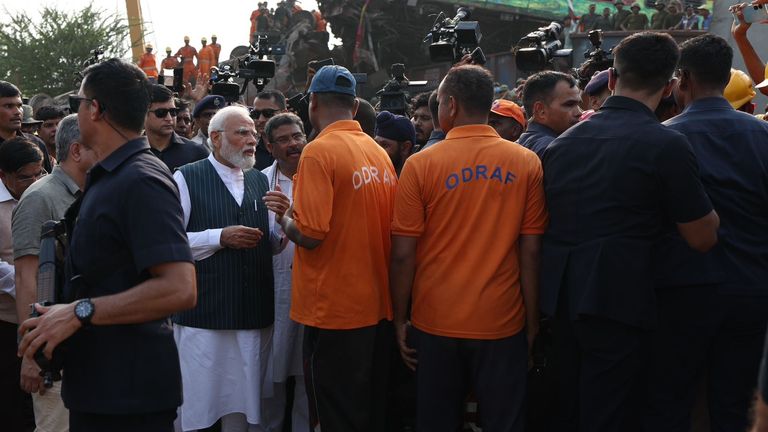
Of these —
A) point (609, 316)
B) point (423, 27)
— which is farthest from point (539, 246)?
point (423, 27)

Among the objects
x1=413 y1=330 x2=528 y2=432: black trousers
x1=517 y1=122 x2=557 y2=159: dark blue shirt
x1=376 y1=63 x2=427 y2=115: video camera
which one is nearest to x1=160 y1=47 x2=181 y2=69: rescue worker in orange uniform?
x1=376 y1=63 x2=427 y2=115: video camera

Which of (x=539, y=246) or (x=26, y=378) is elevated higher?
(x=539, y=246)

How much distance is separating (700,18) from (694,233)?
19.7m

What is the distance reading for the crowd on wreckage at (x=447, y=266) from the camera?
2.65 m

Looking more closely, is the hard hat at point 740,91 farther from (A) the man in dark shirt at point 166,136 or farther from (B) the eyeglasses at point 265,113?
(A) the man in dark shirt at point 166,136

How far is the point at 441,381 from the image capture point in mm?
3584

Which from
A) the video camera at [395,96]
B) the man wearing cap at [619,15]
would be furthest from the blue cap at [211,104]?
the man wearing cap at [619,15]

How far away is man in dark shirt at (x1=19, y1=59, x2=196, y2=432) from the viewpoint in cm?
254

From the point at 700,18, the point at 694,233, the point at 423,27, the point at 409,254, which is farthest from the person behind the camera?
the point at 423,27

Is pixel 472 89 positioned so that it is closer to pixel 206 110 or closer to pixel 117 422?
pixel 117 422

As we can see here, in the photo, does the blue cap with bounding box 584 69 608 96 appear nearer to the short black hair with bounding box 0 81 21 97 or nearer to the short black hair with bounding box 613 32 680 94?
the short black hair with bounding box 613 32 680 94

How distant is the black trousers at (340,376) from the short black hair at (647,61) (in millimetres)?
1664

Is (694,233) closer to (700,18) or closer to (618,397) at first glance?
(618,397)

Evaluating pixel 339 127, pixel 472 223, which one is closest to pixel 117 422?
pixel 472 223
